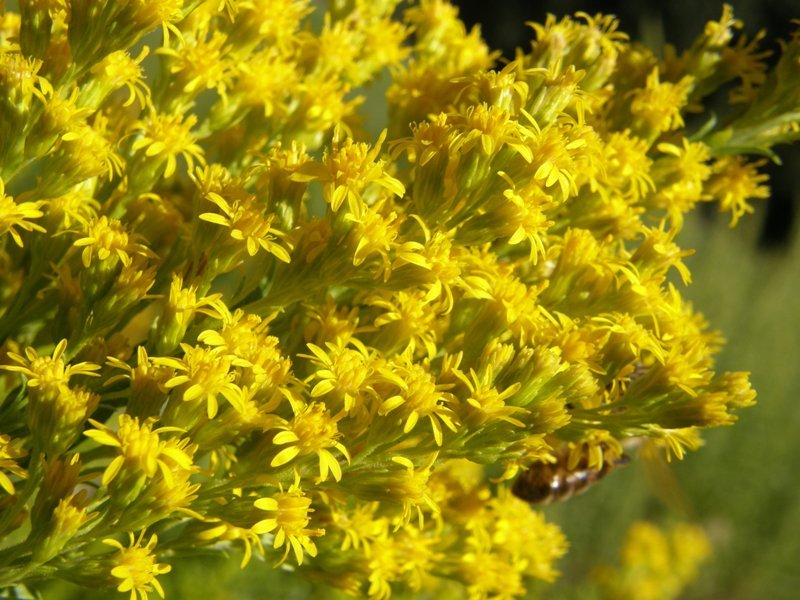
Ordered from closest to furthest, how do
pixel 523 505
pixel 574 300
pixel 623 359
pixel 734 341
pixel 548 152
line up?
pixel 548 152, pixel 623 359, pixel 574 300, pixel 523 505, pixel 734 341

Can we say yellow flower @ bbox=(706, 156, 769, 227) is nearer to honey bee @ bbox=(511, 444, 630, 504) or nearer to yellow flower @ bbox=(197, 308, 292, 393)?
honey bee @ bbox=(511, 444, 630, 504)

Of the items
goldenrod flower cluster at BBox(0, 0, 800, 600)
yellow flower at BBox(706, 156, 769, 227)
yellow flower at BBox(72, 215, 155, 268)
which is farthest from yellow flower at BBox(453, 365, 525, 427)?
→ yellow flower at BBox(706, 156, 769, 227)

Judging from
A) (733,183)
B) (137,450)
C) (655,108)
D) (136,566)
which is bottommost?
(136,566)

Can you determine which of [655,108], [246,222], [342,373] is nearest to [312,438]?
[342,373]

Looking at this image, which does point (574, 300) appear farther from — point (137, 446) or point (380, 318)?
point (137, 446)

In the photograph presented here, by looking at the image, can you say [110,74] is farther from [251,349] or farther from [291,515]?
[291,515]

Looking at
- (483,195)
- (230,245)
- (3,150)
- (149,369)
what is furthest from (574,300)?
(3,150)

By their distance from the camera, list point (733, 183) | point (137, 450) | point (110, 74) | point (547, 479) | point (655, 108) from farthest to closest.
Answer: point (547, 479) < point (733, 183) < point (655, 108) < point (110, 74) < point (137, 450)

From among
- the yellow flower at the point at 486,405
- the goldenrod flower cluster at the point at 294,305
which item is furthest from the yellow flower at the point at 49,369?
the yellow flower at the point at 486,405
